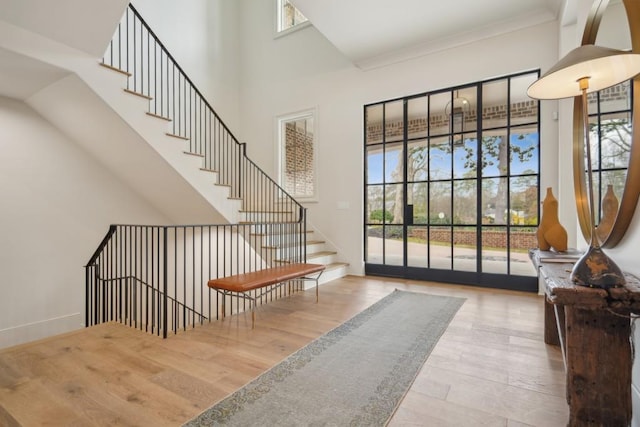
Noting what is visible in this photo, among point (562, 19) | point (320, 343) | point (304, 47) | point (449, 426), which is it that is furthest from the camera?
point (304, 47)

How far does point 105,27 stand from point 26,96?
1.93 m

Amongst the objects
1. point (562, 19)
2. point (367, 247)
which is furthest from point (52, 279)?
point (562, 19)

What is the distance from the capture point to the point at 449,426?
1.56 metres

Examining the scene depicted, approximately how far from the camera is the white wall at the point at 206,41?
227 inches

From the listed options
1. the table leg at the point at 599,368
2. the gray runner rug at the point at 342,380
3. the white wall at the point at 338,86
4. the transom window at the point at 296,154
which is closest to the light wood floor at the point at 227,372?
the gray runner rug at the point at 342,380

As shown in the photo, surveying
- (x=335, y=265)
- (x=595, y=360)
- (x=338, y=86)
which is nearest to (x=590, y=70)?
(x=595, y=360)

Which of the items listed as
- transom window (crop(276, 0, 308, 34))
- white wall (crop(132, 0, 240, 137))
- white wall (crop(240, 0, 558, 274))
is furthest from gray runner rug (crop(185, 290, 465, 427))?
transom window (crop(276, 0, 308, 34))

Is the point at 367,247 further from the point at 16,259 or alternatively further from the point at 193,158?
the point at 16,259

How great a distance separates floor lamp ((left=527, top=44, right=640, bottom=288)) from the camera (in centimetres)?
133

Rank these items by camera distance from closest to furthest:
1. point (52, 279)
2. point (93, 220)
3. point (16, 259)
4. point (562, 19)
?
point (562, 19) → point (16, 259) → point (52, 279) → point (93, 220)

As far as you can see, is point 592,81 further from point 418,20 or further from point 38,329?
point 38,329

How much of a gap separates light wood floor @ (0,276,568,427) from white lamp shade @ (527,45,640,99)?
67.2 inches

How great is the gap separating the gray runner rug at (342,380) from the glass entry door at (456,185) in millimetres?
1834

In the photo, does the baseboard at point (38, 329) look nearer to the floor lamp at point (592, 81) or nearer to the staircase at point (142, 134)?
the staircase at point (142, 134)
